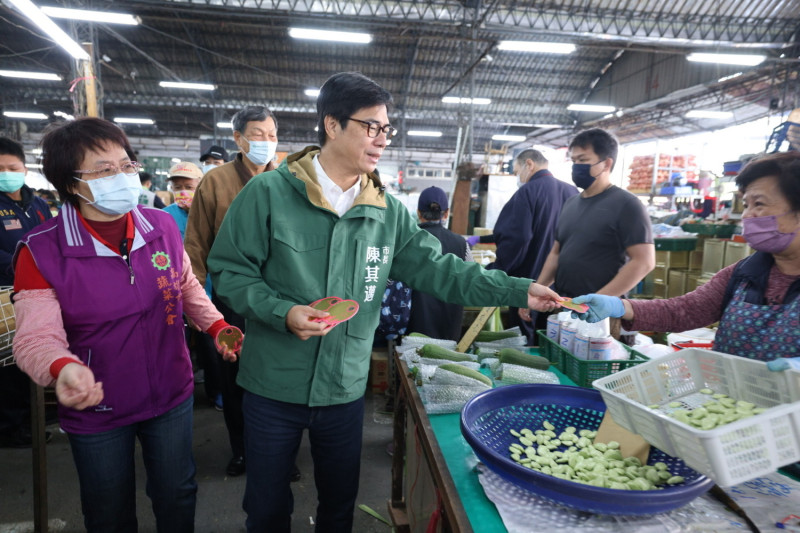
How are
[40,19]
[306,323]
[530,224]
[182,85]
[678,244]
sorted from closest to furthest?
[306,323] < [530,224] < [40,19] < [678,244] < [182,85]

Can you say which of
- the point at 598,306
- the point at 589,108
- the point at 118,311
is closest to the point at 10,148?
the point at 118,311

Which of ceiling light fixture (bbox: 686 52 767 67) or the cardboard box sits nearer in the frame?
the cardboard box

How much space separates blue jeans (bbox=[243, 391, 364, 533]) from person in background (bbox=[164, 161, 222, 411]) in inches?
65.1

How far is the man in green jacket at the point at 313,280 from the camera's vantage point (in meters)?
1.52

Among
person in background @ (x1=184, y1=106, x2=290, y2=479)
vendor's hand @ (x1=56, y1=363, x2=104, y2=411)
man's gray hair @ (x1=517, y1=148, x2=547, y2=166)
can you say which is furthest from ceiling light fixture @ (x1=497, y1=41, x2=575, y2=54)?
vendor's hand @ (x1=56, y1=363, x2=104, y2=411)

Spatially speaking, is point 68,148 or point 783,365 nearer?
point 783,365

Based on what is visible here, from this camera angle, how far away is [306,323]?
4.43 ft

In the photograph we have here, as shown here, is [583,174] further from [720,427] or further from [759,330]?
[720,427]

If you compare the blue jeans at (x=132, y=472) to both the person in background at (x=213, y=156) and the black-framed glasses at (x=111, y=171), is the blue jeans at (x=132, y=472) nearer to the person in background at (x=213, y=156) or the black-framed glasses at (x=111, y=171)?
the black-framed glasses at (x=111, y=171)

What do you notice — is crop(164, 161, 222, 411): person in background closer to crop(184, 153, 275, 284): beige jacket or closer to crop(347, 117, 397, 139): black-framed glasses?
crop(184, 153, 275, 284): beige jacket

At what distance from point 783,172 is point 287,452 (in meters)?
1.88

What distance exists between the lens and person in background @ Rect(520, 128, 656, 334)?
2.54m

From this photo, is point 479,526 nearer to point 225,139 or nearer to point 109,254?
point 109,254

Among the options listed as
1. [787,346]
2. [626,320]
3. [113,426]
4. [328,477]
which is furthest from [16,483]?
[787,346]
